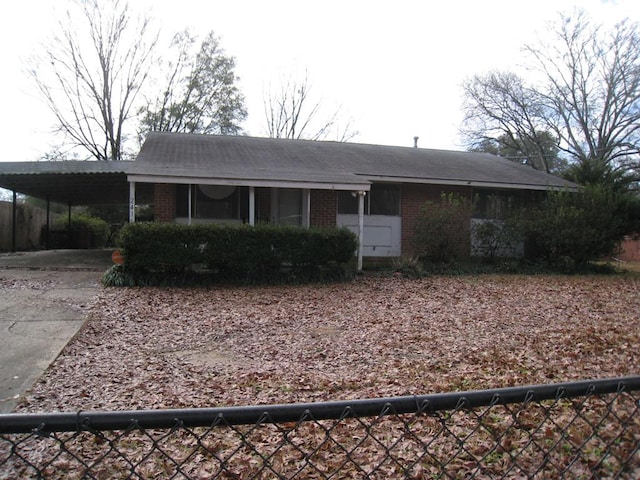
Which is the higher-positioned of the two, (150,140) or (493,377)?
(150,140)

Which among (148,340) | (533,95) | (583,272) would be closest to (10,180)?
(148,340)

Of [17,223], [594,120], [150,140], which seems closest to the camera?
[150,140]

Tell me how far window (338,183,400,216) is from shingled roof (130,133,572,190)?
1.85 feet

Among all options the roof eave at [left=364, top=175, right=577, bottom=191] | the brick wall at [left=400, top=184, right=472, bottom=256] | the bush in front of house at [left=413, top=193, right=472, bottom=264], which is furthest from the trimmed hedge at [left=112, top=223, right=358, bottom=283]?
the brick wall at [left=400, top=184, right=472, bottom=256]

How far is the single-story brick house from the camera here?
40.7 feet

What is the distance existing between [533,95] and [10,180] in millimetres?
30469

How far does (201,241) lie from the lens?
1078 cm

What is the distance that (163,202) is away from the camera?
12867 mm

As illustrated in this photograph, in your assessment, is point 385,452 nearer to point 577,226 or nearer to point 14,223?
point 577,226

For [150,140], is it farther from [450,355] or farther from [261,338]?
[450,355]

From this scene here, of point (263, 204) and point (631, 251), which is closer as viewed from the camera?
point (263, 204)

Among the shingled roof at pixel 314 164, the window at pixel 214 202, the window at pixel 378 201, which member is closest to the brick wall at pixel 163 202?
the window at pixel 214 202

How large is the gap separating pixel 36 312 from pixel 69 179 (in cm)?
895

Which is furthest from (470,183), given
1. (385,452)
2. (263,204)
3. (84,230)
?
(84,230)
